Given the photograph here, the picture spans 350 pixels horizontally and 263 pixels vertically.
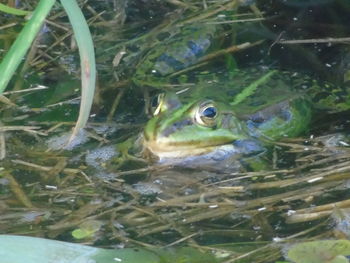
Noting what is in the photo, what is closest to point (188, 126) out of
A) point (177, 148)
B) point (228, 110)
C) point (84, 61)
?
point (177, 148)

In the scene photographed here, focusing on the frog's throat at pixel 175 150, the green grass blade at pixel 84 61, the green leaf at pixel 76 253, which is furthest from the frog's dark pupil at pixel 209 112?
the green grass blade at pixel 84 61

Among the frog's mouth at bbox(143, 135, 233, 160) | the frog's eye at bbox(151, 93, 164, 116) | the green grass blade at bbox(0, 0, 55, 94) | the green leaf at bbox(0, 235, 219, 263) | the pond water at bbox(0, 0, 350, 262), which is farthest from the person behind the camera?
the frog's eye at bbox(151, 93, 164, 116)

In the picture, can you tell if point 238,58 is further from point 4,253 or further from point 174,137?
point 4,253

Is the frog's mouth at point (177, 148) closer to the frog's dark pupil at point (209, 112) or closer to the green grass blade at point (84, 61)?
the frog's dark pupil at point (209, 112)

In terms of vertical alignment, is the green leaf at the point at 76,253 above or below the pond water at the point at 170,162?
below

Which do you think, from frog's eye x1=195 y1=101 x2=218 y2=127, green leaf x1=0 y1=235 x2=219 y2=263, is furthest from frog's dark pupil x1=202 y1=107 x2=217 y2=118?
green leaf x1=0 y1=235 x2=219 y2=263

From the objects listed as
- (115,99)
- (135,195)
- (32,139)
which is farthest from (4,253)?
(115,99)

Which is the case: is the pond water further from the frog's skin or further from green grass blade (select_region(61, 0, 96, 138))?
green grass blade (select_region(61, 0, 96, 138))
